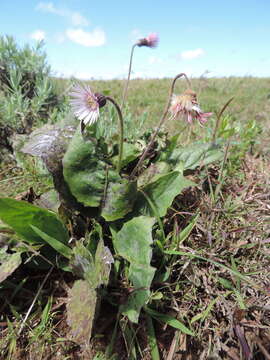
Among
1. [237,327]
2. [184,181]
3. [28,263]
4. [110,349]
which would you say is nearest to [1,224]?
[28,263]

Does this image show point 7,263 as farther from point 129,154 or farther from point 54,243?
point 129,154

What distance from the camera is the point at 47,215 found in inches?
53.0

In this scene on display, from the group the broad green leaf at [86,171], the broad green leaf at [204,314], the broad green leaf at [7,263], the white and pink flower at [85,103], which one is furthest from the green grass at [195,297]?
the white and pink flower at [85,103]

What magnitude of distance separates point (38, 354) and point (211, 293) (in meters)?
0.79

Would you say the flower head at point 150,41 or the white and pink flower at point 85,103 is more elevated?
the flower head at point 150,41

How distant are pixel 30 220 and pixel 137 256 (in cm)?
53

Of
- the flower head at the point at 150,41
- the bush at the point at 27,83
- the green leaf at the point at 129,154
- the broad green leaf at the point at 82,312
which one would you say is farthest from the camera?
the bush at the point at 27,83

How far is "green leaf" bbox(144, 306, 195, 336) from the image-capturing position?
1170 mm

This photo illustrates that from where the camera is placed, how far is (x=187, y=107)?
1.37m

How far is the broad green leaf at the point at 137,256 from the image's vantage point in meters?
1.12

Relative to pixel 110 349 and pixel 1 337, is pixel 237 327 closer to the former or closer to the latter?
pixel 110 349

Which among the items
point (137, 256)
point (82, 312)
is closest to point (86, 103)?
point (137, 256)

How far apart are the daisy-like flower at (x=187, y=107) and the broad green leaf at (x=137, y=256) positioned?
553 mm

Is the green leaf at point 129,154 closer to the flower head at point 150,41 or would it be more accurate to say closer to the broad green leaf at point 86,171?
the broad green leaf at point 86,171
